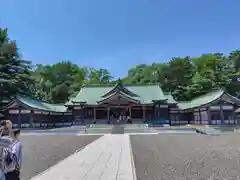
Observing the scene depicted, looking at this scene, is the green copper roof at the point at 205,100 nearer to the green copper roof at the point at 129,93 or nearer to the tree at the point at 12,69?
the green copper roof at the point at 129,93

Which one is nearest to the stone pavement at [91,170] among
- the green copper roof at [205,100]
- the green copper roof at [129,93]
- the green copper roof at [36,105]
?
the green copper roof at [36,105]

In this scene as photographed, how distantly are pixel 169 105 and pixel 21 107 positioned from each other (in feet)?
65.7

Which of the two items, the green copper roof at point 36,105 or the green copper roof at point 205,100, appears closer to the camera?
the green copper roof at point 36,105

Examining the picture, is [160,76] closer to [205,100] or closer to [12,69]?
[205,100]

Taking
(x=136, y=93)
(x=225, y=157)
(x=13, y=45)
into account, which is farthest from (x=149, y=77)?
(x=225, y=157)

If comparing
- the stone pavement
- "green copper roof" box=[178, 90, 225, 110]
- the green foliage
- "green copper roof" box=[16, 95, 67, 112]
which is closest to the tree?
the green foliage

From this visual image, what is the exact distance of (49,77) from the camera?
5444cm

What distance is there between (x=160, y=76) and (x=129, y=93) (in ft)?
53.1

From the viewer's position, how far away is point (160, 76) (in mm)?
50688

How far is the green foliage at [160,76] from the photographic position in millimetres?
35094

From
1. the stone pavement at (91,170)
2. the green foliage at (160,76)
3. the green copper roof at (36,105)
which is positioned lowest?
the stone pavement at (91,170)

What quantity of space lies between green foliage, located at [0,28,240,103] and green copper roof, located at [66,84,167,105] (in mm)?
8282

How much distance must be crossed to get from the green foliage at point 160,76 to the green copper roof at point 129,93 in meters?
8.28

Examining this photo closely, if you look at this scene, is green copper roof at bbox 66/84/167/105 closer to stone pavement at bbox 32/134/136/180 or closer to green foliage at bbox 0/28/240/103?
green foliage at bbox 0/28/240/103
